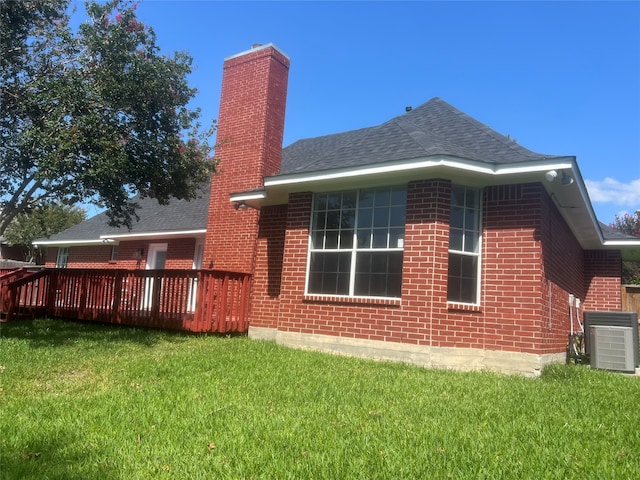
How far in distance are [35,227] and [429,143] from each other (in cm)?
3128

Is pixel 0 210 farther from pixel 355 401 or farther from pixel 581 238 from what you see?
pixel 581 238

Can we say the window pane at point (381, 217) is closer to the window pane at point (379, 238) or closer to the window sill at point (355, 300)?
the window pane at point (379, 238)

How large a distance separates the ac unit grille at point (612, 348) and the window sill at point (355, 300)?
3904mm

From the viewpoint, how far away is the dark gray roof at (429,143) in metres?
7.53

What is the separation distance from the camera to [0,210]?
8922 mm

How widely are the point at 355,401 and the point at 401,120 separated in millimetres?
6305

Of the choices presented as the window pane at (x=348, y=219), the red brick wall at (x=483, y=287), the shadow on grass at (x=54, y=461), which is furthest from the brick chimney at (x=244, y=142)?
the shadow on grass at (x=54, y=461)

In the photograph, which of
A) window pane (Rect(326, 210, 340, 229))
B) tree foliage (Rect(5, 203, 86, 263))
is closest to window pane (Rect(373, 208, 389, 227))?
window pane (Rect(326, 210, 340, 229))

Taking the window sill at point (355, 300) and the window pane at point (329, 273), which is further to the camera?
the window pane at point (329, 273)

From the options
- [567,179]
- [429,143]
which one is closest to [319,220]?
[429,143]

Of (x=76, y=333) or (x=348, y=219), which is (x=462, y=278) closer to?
(x=348, y=219)

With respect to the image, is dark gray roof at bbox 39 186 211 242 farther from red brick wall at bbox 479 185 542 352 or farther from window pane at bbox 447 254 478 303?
red brick wall at bbox 479 185 542 352

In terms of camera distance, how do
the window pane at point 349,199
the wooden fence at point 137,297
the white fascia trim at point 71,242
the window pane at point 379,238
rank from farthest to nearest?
the white fascia trim at point 71,242 < the wooden fence at point 137,297 < the window pane at point 349,199 < the window pane at point 379,238

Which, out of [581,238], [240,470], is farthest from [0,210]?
[581,238]
